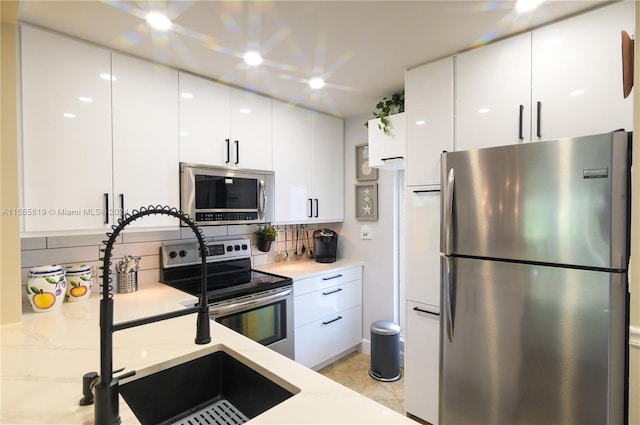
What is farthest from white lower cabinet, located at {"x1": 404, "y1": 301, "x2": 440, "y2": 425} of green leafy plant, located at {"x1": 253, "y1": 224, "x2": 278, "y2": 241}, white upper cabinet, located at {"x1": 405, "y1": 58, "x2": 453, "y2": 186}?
green leafy plant, located at {"x1": 253, "y1": 224, "x2": 278, "y2": 241}

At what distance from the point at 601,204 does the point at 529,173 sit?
0.93 feet

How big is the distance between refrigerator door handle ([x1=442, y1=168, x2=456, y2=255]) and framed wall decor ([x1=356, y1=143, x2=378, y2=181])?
1.46m

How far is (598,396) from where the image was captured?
1305mm

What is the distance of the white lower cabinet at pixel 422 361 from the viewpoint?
203 cm

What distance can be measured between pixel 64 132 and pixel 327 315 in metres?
2.25

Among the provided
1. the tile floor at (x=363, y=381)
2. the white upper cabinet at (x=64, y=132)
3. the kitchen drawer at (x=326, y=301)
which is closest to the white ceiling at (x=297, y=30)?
the white upper cabinet at (x=64, y=132)

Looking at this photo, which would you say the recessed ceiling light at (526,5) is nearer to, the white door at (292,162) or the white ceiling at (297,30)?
the white ceiling at (297,30)

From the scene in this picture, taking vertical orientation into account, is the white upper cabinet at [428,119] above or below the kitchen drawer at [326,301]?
above

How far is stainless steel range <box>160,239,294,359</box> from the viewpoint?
6.90 ft

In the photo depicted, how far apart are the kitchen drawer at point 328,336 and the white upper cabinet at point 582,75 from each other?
208 centimetres

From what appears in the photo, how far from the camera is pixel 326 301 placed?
2.84m

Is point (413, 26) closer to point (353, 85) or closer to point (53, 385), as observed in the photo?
point (353, 85)

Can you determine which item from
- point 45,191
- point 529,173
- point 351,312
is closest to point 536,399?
point 529,173

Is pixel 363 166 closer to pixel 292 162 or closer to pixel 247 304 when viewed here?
pixel 292 162
